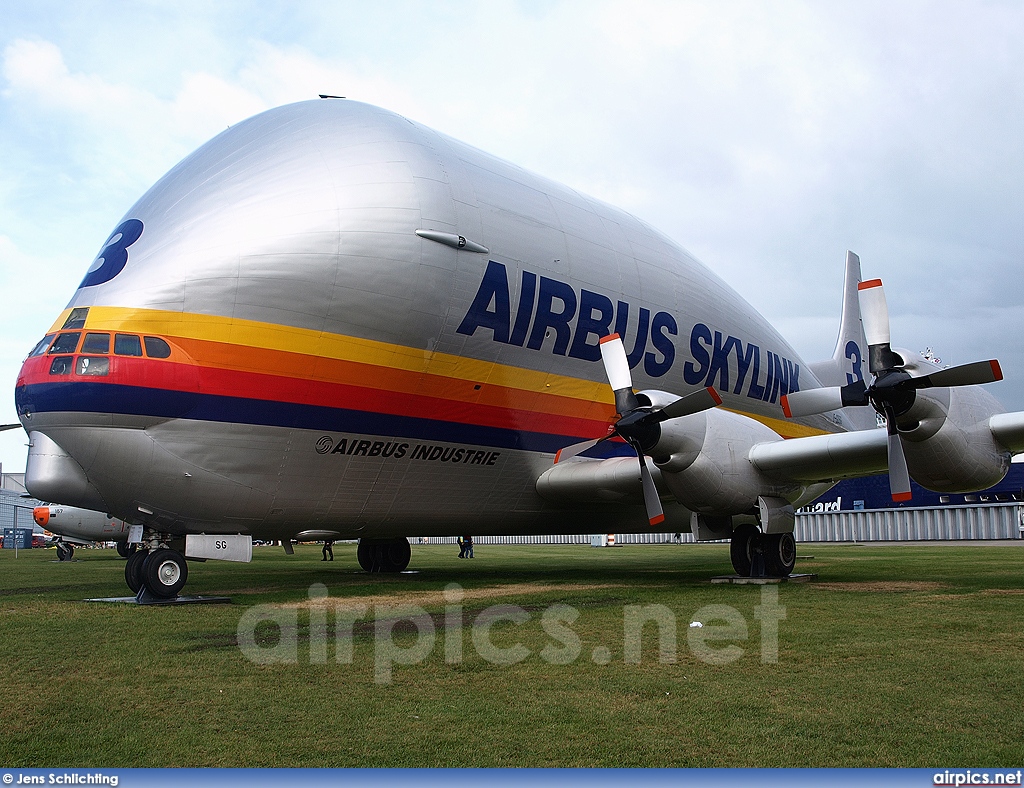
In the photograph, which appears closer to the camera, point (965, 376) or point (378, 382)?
point (965, 376)

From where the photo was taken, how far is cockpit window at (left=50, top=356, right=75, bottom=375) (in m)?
12.2

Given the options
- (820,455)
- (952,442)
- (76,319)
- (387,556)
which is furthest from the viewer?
(387,556)

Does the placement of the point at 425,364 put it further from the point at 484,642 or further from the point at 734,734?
the point at 734,734

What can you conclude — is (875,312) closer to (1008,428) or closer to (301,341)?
(1008,428)

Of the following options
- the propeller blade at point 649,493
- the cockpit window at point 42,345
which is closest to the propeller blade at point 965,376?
the propeller blade at point 649,493

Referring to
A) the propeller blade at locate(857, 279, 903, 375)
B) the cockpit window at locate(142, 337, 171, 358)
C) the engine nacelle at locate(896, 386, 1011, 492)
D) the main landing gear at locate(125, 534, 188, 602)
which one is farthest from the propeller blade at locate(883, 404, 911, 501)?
the main landing gear at locate(125, 534, 188, 602)

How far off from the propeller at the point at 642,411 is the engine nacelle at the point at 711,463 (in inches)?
10.1

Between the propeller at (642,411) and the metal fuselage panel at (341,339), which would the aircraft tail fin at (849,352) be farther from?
the propeller at (642,411)

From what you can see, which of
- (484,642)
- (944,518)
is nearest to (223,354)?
(484,642)

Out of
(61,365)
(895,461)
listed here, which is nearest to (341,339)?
(61,365)

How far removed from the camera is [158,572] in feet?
42.8

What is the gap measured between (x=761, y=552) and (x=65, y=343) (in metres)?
12.7

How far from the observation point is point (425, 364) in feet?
47.0

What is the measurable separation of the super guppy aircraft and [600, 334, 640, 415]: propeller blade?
0.14 ft
